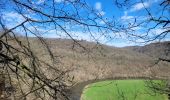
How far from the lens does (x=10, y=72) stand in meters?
5.00

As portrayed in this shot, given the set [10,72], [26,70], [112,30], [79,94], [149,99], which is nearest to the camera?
[112,30]

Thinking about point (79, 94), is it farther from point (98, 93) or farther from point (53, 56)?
point (53, 56)

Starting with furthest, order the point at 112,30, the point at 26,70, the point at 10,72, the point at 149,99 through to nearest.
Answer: the point at 149,99 < the point at 10,72 < the point at 26,70 < the point at 112,30

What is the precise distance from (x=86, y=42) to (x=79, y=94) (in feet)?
91.2

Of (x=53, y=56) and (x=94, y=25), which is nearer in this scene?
(x=94, y=25)

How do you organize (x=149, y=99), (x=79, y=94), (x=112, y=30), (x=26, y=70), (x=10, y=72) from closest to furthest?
(x=112, y=30) → (x=26, y=70) → (x=10, y=72) → (x=79, y=94) → (x=149, y=99)

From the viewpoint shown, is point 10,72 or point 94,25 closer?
point 94,25

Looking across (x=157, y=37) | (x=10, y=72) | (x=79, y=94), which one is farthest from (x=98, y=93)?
(x=10, y=72)

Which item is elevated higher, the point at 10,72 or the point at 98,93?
the point at 10,72

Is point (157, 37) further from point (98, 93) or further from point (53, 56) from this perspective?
point (98, 93)

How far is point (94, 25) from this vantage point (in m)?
4.23

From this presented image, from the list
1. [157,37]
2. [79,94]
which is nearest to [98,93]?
[79,94]

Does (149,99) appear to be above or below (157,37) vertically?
below

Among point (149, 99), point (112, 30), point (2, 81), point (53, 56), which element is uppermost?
point (112, 30)
